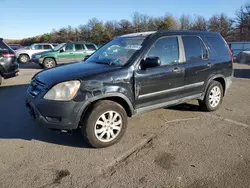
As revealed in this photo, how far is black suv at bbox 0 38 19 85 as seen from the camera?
8.37m

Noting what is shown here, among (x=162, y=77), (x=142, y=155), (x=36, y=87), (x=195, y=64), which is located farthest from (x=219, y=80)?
(x=36, y=87)

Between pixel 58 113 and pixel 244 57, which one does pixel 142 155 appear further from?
pixel 244 57

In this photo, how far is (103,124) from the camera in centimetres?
361

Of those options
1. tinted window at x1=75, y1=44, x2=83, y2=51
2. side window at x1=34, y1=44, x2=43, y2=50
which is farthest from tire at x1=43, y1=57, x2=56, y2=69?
side window at x1=34, y1=44, x2=43, y2=50

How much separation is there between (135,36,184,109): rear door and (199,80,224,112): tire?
93cm

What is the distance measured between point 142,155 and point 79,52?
501 inches

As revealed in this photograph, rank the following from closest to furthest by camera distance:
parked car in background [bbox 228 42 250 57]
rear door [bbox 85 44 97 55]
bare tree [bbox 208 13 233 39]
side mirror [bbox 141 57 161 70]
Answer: side mirror [bbox 141 57 161 70] → rear door [bbox 85 44 97 55] → parked car in background [bbox 228 42 250 57] → bare tree [bbox 208 13 233 39]

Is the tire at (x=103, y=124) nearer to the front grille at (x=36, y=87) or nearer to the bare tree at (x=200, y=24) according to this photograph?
A: the front grille at (x=36, y=87)

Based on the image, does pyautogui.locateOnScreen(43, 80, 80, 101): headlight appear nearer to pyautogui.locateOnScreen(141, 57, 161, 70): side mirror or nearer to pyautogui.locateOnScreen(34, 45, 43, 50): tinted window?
pyautogui.locateOnScreen(141, 57, 161, 70): side mirror

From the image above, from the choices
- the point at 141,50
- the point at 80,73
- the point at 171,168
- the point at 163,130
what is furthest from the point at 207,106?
the point at 80,73

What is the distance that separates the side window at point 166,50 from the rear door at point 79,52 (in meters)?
11.4

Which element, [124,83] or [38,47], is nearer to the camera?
[124,83]

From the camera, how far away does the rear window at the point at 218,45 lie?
5.14m

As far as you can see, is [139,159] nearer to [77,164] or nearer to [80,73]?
[77,164]
